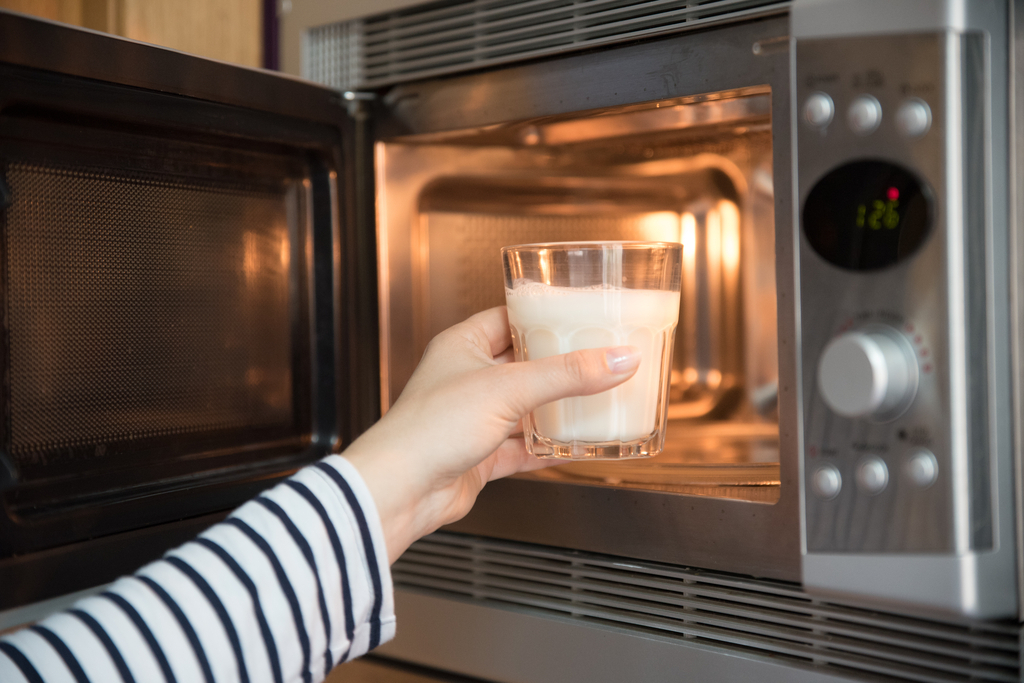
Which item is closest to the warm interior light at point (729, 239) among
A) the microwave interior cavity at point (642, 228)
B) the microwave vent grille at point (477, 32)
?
the microwave interior cavity at point (642, 228)

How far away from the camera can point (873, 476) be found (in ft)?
1.64

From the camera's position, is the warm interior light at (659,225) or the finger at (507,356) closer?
the finger at (507,356)

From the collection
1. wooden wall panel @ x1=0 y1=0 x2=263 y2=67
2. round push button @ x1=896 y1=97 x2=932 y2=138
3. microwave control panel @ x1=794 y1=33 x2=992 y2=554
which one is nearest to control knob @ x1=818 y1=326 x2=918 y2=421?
microwave control panel @ x1=794 y1=33 x2=992 y2=554

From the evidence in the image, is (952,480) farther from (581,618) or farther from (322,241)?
(322,241)

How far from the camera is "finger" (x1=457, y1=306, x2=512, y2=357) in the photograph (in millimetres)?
682

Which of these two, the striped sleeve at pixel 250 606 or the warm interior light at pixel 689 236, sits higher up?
the warm interior light at pixel 689 236

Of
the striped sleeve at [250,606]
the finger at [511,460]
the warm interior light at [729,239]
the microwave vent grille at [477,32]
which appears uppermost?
the microwave vent grille at [477,32]

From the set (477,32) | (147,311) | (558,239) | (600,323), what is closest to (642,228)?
(558,239)

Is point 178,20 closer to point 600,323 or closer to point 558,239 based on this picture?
point 558,239

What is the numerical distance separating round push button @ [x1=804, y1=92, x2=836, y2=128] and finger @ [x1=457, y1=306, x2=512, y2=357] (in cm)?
29

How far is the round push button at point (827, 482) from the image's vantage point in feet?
1.70

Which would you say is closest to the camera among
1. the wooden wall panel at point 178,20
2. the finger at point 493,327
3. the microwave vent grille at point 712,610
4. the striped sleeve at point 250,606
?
the striped sleeve at point 250,606

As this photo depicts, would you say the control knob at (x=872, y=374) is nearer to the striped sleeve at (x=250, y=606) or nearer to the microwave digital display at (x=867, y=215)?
the microwave digital display at (x=867, y=215)

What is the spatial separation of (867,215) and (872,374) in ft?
0.34
